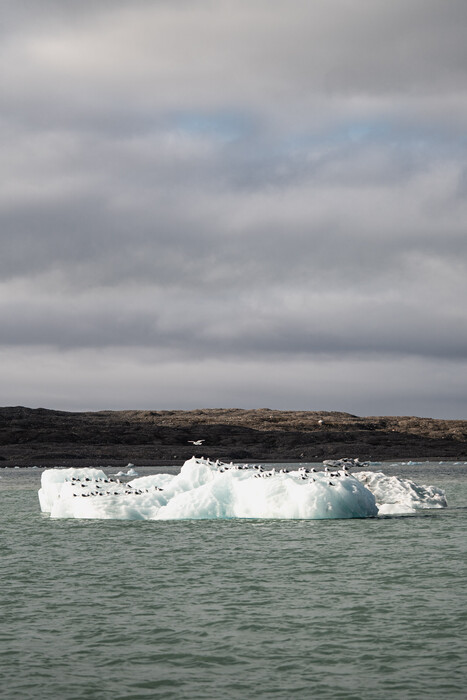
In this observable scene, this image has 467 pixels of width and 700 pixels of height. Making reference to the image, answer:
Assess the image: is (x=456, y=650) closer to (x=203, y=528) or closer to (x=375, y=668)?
(x=375, y=668)

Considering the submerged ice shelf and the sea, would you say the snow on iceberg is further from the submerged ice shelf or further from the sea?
the sea

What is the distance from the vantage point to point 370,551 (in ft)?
65.2

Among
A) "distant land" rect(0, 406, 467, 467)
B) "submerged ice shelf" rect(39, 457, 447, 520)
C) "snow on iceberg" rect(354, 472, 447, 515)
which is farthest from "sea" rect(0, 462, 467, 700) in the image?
"distant land" rect(0, 406, 467, 467)

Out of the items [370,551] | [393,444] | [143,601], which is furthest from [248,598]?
[393,444]

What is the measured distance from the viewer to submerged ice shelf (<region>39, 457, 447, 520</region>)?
26812 mm

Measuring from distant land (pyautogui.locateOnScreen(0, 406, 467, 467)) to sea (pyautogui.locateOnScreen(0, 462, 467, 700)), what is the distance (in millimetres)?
59260

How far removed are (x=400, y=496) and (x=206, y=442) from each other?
73.7 meters

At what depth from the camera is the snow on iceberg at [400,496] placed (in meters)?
30.5

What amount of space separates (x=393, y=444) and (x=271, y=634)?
94.7m

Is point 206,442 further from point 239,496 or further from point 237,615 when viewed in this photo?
point 237,615

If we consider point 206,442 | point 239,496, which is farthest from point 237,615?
point 206,442

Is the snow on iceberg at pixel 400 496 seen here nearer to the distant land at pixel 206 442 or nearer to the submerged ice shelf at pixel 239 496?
the submerged ice shelf at pixel 239 496

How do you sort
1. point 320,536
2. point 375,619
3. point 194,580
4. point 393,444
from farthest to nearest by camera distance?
1. point 393,444
2. point 320,536
3. point 194,580
4. point 375,619

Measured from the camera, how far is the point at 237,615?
1338 cm
